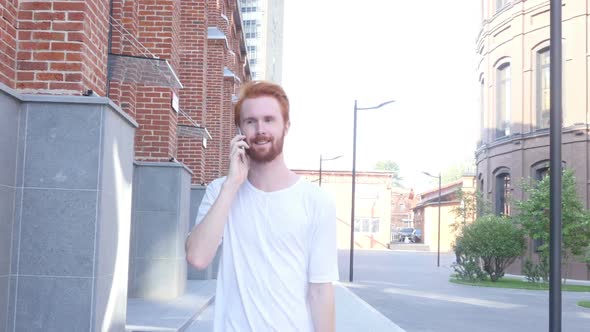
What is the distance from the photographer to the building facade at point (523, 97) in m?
28.4

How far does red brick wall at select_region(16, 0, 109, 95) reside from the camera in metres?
6.77

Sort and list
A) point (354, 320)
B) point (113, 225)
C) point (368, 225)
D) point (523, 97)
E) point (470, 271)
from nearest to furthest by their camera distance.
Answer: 1. point (113, 225)
2. point (354, 320)
3. point (470, 271)
4. point (523, 97)
5. point (368, 225)

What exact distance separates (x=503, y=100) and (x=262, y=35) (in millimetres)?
77552

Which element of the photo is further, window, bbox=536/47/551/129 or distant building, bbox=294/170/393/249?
distant building, bbox=294/170/393/249

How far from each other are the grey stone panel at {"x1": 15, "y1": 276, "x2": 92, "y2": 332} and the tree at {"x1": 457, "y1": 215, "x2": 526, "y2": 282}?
20858 millimetres

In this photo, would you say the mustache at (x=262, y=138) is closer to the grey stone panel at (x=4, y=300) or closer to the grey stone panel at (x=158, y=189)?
the grey stone panel at (x=4, y=300)

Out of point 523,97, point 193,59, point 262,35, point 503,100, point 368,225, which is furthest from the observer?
point 262,35

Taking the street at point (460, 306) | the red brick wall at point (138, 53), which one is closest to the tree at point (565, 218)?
the street at point (460, 306)

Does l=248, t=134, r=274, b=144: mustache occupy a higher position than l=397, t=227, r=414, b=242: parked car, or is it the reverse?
l=248, t=134, r=274, b=144: mustache

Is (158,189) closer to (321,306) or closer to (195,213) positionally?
(195,213)

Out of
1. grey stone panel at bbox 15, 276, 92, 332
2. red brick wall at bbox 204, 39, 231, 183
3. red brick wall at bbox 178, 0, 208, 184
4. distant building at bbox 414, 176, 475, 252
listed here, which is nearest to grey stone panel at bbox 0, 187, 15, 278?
grey stone panel at bbox 15, 276, 92, 332

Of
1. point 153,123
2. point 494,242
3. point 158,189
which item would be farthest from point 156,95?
point 494,242

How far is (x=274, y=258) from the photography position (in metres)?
2.68

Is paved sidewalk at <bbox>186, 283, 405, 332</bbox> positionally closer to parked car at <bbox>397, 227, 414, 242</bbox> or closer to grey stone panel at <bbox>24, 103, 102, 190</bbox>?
grey stone panel at <bbox>24, 103, 102, 190</bbox>
